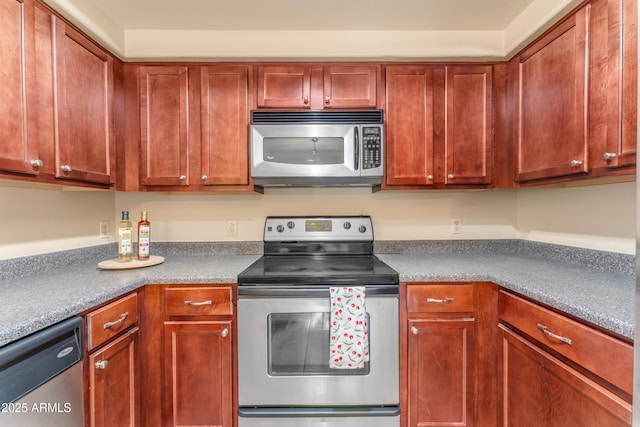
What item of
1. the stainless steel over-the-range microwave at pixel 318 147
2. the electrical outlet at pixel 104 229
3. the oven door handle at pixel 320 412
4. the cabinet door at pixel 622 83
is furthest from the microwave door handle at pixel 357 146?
the electrical outlet at pixel 104 229

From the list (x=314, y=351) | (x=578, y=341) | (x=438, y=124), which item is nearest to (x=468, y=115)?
(x=438, y=124)

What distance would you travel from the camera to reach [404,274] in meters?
1.49

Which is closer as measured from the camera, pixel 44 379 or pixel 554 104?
pixel 44 379

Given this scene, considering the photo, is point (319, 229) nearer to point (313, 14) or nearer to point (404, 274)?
point (404, 274)

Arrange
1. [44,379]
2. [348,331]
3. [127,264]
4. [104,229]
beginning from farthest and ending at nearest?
1. [104,229]
2. [127,264]
3. [348,331]
4. [44,379]

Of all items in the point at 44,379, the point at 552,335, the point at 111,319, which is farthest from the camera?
the point at 111,319

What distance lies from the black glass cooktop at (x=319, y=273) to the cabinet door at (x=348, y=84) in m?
0.97

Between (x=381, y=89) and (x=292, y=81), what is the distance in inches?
21.3

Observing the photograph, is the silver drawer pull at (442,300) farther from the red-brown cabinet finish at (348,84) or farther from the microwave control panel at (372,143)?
the red-brown cabinet finish at (348,84)

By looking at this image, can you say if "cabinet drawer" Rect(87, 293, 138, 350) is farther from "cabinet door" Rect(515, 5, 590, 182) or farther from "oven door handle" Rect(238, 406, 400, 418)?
"cabinet door" Rect(515, 5, 590, 182)

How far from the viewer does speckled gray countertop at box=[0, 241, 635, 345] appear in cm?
98

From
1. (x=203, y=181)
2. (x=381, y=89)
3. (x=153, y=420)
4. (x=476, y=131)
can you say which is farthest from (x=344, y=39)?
(x=153, y=420)

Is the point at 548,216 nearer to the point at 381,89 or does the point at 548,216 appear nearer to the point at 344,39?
the point at 381,89

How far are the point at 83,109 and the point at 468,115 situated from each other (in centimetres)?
213
